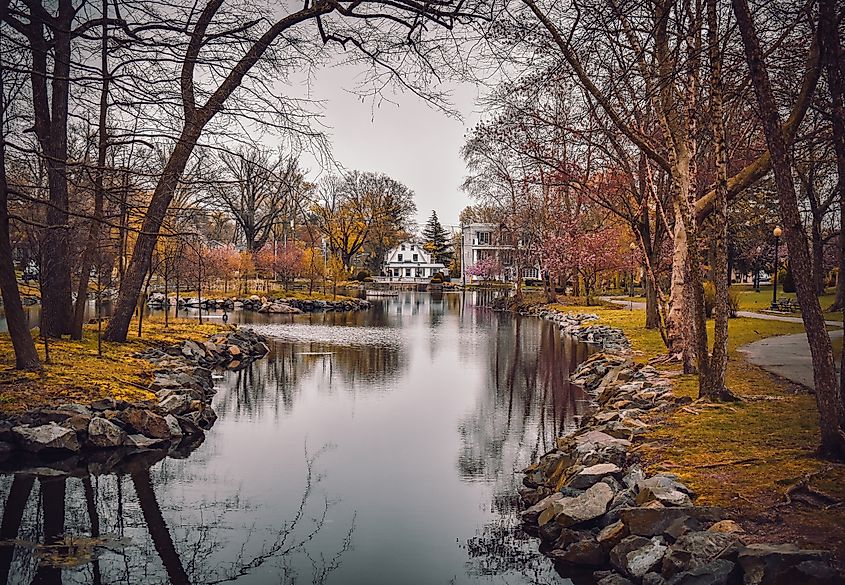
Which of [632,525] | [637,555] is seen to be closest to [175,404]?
[632,525]

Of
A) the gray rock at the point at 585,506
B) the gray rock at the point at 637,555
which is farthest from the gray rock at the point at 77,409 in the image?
the gray rock at the point at 637,555

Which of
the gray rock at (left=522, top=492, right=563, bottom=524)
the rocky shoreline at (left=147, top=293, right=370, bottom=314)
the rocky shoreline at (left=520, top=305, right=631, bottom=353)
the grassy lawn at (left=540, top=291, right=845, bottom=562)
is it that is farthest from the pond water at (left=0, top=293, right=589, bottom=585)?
the rocky shoreline at (left=147, top=293, right=370, bottom=314)

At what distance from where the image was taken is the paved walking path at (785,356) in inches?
448

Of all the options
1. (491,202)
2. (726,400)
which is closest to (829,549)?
(726,400)

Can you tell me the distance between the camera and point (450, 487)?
8656 millimetres

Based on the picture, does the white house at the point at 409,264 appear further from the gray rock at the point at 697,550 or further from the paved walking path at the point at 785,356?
the gray rock at the point at 697,550

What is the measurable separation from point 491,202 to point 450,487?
1375 inches

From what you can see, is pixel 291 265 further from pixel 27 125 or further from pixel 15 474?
pixel 15 474

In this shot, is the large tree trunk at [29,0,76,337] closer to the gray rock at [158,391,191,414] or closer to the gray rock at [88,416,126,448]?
the gray rock at [158,391,191,414]

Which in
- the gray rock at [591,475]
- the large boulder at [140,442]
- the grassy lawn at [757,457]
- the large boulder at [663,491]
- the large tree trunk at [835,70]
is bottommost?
Answer: the large boulder at [140,442]

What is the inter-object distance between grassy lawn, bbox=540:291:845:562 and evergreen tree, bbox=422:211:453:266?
8023 centimetres

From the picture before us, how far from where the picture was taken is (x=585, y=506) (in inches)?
256

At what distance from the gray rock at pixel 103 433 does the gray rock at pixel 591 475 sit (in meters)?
6.05

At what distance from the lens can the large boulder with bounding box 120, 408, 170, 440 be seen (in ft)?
32.5
